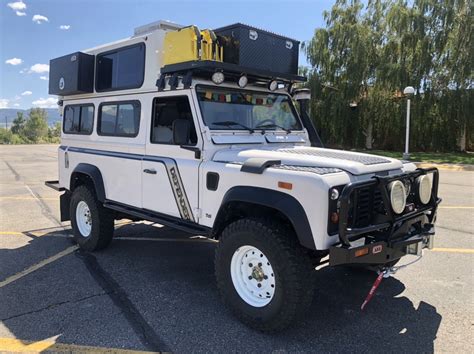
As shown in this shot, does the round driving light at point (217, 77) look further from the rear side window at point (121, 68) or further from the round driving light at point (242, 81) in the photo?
the rear side window at point (121, 68)

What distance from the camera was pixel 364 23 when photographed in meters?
26.5

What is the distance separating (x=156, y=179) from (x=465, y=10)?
2448 cm

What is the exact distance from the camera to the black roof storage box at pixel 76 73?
5.87m

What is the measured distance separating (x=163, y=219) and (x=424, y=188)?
2.73 metres

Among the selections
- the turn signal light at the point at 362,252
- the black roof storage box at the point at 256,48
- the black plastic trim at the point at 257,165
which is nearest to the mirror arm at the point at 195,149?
the black plastic trim at the point at 257,165

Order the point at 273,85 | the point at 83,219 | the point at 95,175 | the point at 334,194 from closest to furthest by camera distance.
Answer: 1. the point at 334,194
2. the point at 273,85
3. the point at 95,175
4. the point at 83,219

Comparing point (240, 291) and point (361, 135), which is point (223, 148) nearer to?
point (240, 291)

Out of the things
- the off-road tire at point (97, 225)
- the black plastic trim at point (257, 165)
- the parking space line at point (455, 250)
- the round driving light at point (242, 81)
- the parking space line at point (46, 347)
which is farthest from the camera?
the parking space line at point (455, 250)

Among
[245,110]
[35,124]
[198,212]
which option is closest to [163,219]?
[198,212]

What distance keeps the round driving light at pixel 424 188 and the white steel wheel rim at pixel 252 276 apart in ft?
5.37

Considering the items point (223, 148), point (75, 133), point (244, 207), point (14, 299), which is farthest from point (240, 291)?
point (75, 133)

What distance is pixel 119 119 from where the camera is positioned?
5.51m

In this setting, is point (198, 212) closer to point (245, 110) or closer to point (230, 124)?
point (230, 124)

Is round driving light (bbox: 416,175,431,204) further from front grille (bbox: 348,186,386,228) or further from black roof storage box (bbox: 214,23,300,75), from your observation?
black roof storage box (bbox: 214,23,300,75)
